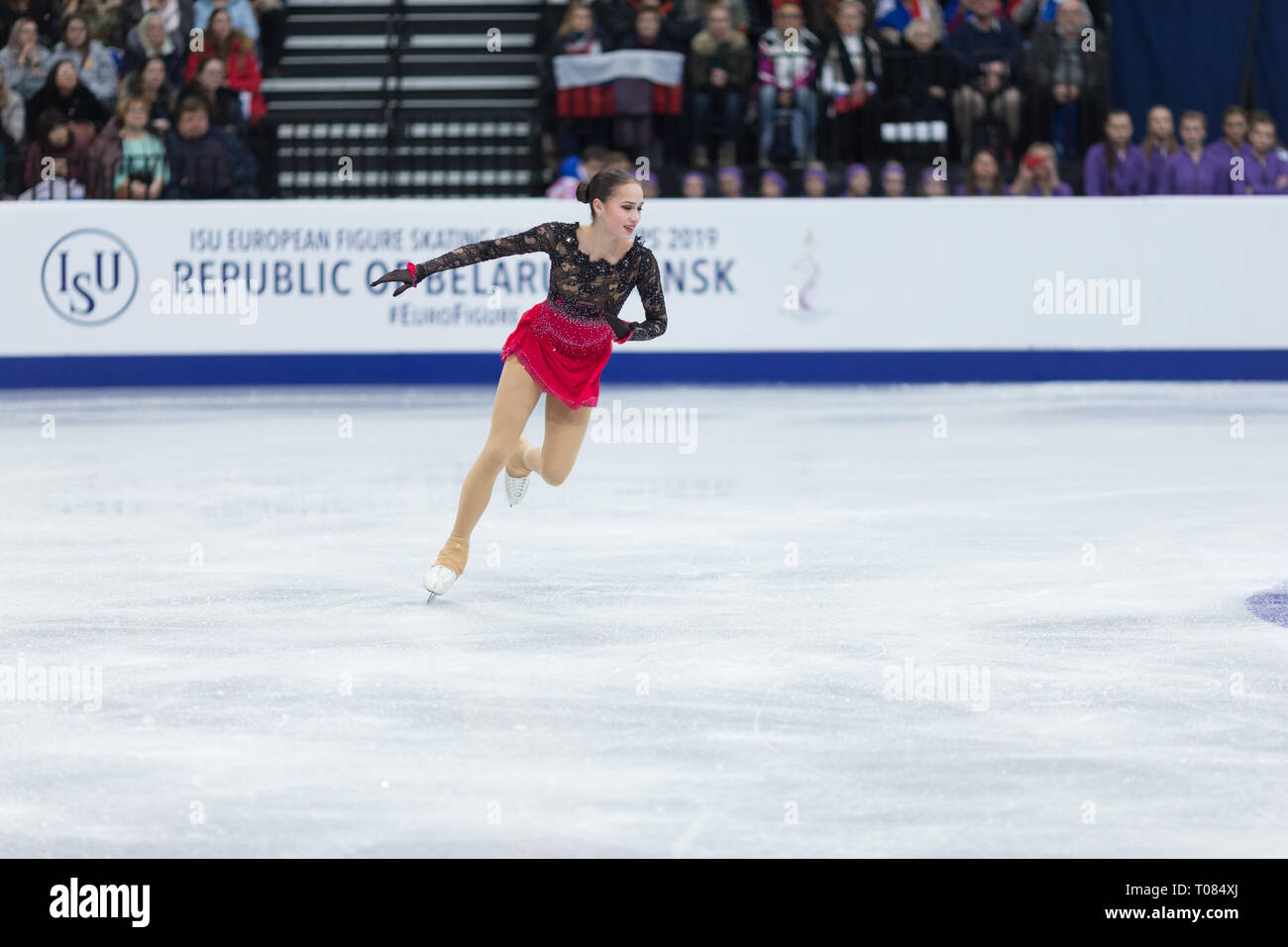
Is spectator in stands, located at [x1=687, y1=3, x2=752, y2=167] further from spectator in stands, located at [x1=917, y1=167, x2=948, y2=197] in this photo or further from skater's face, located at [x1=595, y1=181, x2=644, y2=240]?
skater's face, located at [x1=595, y1=181, x2=644, y2=240]

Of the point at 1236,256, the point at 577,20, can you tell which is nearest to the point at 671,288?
the point at 577,20

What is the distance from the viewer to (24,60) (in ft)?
44.0

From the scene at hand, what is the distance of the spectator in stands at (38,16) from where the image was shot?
13742 mm

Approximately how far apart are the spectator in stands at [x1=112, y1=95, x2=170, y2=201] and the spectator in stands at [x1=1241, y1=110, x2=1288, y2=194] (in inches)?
299

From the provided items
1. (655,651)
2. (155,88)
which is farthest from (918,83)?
(655,651)

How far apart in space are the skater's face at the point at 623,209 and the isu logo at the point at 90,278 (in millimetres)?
7510

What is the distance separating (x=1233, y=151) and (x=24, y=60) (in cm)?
897

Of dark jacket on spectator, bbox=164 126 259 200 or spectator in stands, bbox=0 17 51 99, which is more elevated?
spectator in stands, bbox=0 17 51 99

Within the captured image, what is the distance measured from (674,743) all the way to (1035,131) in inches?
409

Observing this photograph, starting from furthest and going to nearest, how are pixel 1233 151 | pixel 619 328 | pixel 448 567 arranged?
1. pixel 1233 151
2. pixel 448 567
3. pixel 619 328

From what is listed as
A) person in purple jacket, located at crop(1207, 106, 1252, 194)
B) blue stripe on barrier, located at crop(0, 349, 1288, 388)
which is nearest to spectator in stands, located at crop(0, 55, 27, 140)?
blue stripe on barrier, located at crop(0, 349, 1288, 388)

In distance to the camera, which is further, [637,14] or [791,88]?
[637,14]

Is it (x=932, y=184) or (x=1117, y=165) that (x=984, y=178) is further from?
(x=1117, y=165)

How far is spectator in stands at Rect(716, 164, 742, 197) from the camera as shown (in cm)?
1245
